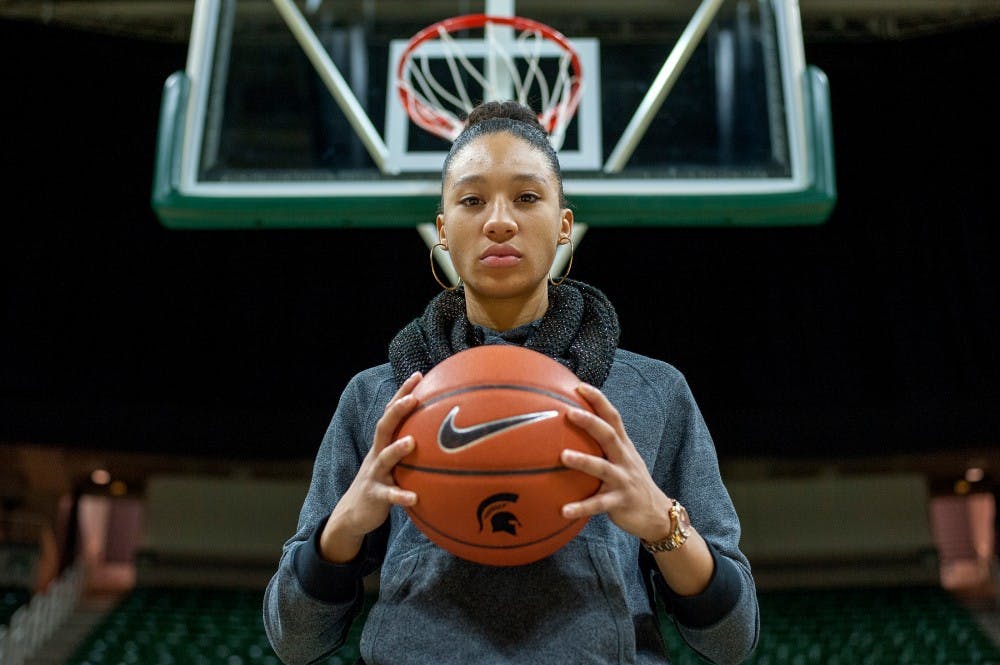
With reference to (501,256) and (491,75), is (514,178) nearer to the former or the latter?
(501,256)

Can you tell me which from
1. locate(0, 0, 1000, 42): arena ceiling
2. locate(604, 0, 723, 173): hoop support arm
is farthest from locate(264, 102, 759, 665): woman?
locate(0, 0, 1000, 42): arena ceiling

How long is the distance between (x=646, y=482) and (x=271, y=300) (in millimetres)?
7323

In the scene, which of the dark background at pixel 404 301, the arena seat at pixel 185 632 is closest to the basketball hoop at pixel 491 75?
the arena seat at pixel 185 632

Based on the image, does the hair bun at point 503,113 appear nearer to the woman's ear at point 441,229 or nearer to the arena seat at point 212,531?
the woman's ear at point 441,229

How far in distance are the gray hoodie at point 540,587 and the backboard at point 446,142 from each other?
5.15ft

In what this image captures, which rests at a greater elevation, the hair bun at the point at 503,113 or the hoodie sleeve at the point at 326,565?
the hair bun at the point at 503,113

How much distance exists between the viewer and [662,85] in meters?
3.24

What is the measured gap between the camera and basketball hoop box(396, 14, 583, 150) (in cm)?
307

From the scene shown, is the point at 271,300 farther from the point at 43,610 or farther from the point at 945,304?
the point at 945,304

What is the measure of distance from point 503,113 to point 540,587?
29.6 inches

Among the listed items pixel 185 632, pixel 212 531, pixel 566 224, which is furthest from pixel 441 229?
pixel 212 531

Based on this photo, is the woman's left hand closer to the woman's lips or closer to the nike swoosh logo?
the nike swoosh logo

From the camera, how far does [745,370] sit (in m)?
8.11

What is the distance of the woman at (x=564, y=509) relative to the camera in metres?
1.14
